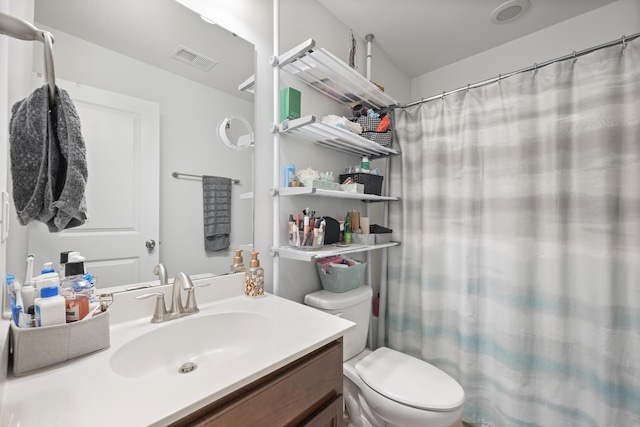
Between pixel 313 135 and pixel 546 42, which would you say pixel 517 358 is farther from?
pixel 546 42

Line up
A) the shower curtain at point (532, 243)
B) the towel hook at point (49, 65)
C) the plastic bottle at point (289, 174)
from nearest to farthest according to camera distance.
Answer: the towel hook at point (49, 65) → the shower curtain at point (532, 243) → the plastic bottle at point (289, 174)

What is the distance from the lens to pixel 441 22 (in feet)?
5.49

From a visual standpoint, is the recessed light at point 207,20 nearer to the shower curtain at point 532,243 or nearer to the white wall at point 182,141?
the white wall at point 182,141

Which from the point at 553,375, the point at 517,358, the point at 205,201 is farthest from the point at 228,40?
the point at 553,375

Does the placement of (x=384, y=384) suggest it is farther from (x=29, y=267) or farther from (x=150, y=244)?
(x=29, y=267)

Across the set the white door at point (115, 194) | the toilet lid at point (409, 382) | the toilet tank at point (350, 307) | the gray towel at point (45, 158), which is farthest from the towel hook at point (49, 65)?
the toilet lid at point (409, 382)

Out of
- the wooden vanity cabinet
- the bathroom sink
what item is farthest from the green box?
the wooden vanity cabinet

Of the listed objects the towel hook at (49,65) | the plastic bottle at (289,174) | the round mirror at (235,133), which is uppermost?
the round mirror at (235,133)

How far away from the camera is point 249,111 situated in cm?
123

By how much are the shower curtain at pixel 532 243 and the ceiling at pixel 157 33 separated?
1.16 metres

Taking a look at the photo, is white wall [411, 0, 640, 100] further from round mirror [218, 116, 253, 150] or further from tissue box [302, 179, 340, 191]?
round mirror [218, 116, 253, 150]

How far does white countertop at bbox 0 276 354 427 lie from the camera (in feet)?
1.54

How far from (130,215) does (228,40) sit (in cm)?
84

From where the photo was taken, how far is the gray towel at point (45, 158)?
1.77ft
